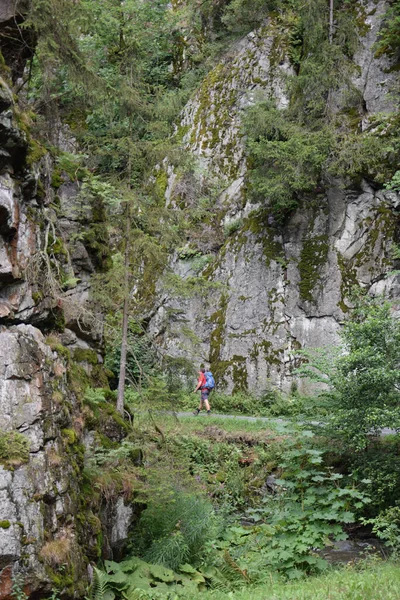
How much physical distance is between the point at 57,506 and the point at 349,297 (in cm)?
1290

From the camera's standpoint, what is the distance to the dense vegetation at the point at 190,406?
6.60 meters

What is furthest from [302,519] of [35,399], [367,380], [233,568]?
[367,380]

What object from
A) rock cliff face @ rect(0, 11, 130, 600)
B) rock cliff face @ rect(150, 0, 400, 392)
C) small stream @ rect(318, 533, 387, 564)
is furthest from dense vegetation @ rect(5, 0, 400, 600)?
rock cliff face @ rect(150, 0, 400, 392)

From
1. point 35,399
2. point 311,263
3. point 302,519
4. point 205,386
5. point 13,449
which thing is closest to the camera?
point 13,449

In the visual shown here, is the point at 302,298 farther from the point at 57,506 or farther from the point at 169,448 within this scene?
the point at 57,506

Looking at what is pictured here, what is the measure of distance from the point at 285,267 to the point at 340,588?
14.5 meters

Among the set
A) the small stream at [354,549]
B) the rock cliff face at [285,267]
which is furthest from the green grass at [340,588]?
the rock cliff face at [285,267]

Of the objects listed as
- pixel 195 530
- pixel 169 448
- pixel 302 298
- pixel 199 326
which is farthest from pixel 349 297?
pixel 195 530

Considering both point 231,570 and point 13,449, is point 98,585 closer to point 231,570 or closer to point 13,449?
point 13,449

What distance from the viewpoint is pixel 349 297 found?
659 inches

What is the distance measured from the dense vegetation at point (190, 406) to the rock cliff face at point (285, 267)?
101cm

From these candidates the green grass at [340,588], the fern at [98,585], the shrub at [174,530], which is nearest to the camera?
the green grass at [340,588]

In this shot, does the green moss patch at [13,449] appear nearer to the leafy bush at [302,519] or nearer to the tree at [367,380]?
the leafy bush at [302,519]

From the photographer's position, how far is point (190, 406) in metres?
16.8
